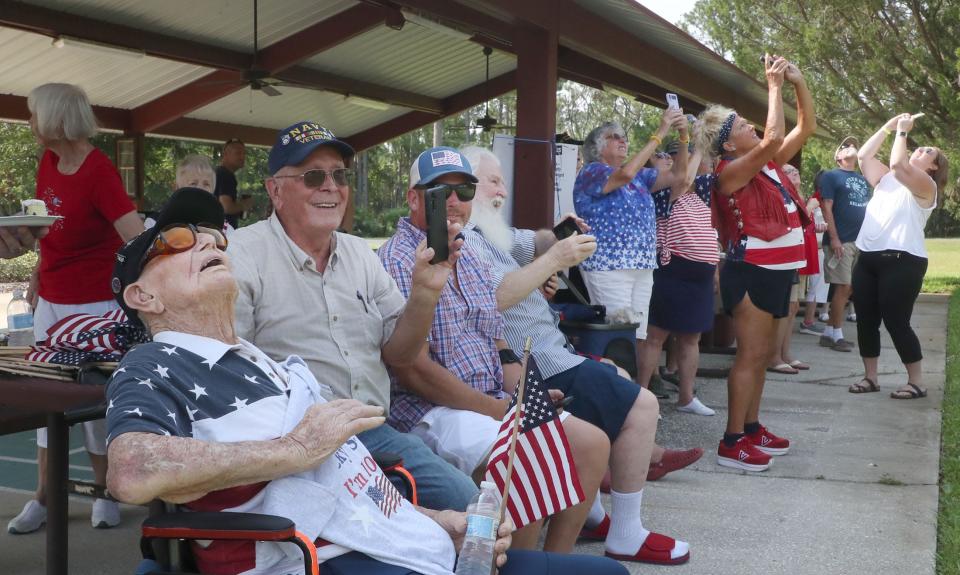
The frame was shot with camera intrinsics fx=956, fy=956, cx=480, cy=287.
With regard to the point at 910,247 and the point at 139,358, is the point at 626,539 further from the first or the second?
the point at 910,247

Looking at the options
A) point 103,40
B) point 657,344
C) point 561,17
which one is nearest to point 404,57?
point 103,40

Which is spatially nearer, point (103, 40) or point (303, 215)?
point (303, 215)

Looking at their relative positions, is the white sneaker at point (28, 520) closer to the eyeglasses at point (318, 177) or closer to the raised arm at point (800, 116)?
the eyeglasses at point (318, 177)

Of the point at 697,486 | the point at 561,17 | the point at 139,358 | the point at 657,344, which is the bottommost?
the point at 697,486

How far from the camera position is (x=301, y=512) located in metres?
2.03

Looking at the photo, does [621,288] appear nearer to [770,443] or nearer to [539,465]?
[770,443]

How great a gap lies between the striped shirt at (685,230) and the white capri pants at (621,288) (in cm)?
51

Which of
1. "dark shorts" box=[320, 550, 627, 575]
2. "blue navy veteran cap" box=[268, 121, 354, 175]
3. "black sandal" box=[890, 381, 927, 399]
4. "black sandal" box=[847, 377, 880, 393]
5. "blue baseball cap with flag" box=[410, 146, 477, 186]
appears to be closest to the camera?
"dark shorts" box=[320, 550, 627, 575]

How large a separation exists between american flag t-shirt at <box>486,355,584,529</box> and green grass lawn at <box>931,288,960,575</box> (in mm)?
1875

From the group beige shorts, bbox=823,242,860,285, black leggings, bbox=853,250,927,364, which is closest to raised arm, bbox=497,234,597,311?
black leggings, bbox=853,250,927,364

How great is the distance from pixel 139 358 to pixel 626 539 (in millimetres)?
2381

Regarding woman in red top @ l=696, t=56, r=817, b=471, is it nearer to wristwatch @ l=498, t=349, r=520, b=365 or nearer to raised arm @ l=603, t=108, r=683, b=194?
raised arm @ l=603, t=108, r=683, b=194

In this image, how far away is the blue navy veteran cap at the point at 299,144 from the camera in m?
2.83

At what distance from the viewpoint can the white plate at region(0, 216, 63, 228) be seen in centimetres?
312
